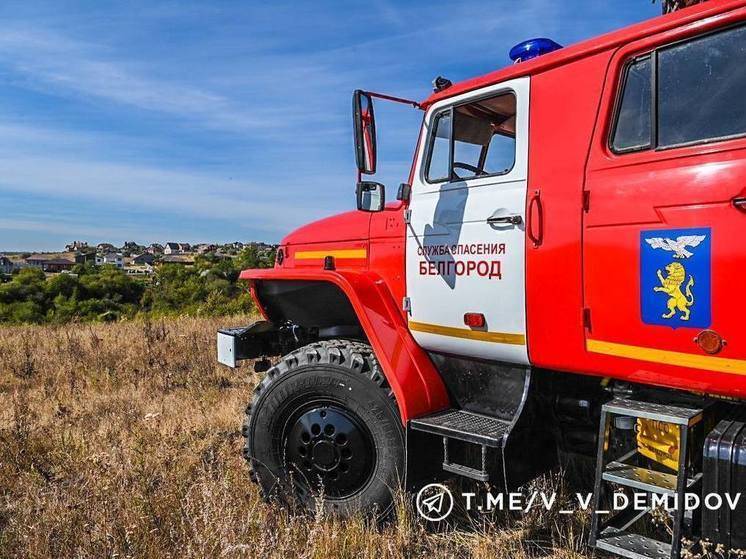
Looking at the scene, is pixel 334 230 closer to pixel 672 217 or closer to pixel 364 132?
pixel 364 132

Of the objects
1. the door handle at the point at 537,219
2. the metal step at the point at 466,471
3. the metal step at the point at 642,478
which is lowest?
the metal step at the point at 466,471

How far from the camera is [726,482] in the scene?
2.24m

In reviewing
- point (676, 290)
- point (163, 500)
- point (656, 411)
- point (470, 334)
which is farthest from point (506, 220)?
point (163, 500)

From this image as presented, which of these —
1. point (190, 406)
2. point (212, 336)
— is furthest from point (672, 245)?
point (212, 336)

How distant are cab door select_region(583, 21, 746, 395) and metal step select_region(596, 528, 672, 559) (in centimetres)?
65

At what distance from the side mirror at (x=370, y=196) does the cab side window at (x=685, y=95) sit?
4.10ft

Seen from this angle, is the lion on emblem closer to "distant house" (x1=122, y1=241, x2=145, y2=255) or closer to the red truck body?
the red truck body

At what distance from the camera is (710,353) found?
7.34 ft

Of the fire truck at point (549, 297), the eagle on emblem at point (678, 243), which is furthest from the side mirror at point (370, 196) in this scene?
the eagle on emblem at point (678, 243)

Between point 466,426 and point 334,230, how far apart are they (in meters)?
1.63

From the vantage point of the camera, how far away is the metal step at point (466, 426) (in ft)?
9.25

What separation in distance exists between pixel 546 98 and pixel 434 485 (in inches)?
82.6

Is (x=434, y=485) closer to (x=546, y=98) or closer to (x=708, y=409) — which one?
(x=708, y=409)

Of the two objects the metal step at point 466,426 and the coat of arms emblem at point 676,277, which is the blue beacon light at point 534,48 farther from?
the metal step at point 466,426
